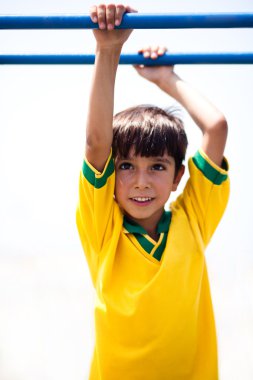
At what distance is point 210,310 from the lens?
1321 millimetres

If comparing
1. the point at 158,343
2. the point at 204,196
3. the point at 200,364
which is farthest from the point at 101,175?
the point at 200,364

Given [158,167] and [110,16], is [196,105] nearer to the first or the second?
[158,167]

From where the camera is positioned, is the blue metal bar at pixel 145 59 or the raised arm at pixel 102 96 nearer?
the raised arm at pixel 102 96

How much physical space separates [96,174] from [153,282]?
0.88 ft

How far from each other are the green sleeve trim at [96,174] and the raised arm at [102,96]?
0.01 m

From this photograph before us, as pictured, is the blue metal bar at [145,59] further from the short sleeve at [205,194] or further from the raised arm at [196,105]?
the short sleeve at [205,194]

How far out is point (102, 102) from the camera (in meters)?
1.19

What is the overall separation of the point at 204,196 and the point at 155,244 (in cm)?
17

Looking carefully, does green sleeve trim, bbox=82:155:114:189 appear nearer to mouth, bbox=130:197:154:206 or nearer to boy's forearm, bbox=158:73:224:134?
mouth, bbox=130:197:154:206

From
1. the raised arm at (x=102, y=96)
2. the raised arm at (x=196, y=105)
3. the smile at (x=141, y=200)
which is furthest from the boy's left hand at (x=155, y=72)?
the smile at (x=141, y=200)

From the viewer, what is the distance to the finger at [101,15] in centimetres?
106

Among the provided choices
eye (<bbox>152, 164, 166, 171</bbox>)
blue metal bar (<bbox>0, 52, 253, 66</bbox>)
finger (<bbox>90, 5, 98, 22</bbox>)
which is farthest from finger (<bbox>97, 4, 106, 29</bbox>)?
eye (<bbox>152, 164, 166, 171</bbox>)

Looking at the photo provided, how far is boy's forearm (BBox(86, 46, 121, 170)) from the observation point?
117cm

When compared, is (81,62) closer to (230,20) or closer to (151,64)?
(151,64)
